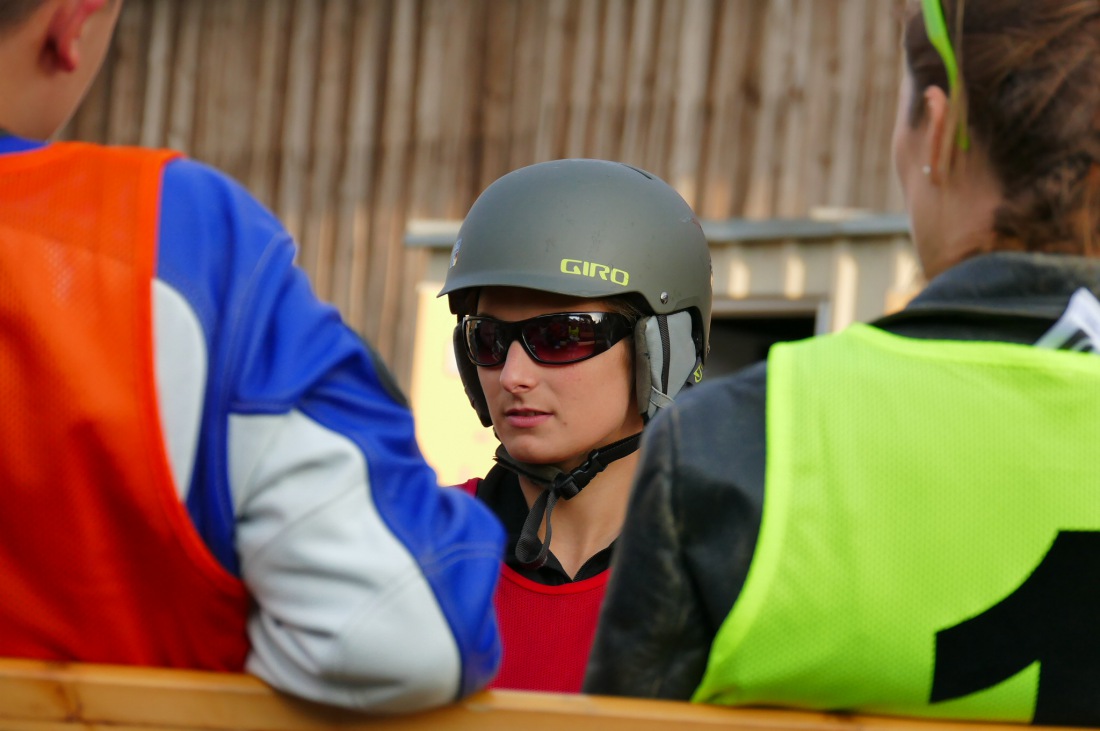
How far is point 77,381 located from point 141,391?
0.06m

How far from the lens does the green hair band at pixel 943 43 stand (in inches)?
61.5

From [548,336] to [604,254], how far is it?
34 centimetres

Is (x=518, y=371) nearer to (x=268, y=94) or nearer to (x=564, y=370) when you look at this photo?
(x=564, y=370)

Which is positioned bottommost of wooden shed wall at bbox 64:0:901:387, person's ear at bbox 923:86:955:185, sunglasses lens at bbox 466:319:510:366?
sunglasses lens at bbox 466:319:510:366

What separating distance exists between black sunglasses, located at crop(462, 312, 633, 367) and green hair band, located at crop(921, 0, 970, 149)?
1.59 meters

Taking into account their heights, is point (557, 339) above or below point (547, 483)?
above

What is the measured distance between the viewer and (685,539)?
1521mm

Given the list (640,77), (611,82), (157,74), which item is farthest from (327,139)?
(640,77)

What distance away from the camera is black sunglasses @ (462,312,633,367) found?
10.2 feet

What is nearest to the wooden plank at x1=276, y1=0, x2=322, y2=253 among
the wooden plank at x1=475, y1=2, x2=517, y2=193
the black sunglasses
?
the wooden plank at x1=475, y1=2, x2=517, y2=193

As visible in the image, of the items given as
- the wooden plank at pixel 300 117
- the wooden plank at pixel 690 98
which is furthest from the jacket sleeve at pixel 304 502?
the wooden plank at pixel 300 117

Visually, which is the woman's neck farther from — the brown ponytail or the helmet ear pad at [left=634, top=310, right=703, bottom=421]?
the brown ponytail

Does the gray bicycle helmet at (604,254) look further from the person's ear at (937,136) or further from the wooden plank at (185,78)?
the wooden plank at (185,78)

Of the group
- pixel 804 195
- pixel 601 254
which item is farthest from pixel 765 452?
pixel 804 195
